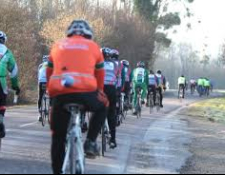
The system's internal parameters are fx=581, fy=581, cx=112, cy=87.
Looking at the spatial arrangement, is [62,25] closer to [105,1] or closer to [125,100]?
[105,1]

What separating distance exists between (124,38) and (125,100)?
33.2 m

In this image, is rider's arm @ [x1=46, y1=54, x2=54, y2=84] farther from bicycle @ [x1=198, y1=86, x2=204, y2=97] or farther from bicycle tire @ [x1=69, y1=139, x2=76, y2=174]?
bicycle @ [x1=198, y1=86, x2=204, y2=97]

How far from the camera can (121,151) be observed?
11.3 m

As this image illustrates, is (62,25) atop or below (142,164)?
atop

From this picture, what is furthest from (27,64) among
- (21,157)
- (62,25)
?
(21,157)

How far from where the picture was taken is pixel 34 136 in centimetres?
1323

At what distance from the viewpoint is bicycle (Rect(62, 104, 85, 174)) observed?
6.39m

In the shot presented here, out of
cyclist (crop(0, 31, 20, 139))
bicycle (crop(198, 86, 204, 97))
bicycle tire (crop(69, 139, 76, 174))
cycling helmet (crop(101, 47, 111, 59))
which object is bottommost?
bicycle (crop(198, 86, 204, 97))

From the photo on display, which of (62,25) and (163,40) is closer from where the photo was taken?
A: (62,25)

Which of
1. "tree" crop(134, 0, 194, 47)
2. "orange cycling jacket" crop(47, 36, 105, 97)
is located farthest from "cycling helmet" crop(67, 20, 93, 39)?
"tree" crop(134, 0, 194, 47)

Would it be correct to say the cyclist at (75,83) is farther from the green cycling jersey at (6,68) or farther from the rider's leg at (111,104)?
the rider's leg at (111,104)

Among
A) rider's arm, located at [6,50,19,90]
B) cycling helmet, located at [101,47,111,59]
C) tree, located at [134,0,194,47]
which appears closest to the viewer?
rider's arm, located at [6,50,19,90]

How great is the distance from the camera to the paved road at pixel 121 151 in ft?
30.0

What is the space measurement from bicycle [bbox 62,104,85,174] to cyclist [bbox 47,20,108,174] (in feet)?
0.39
